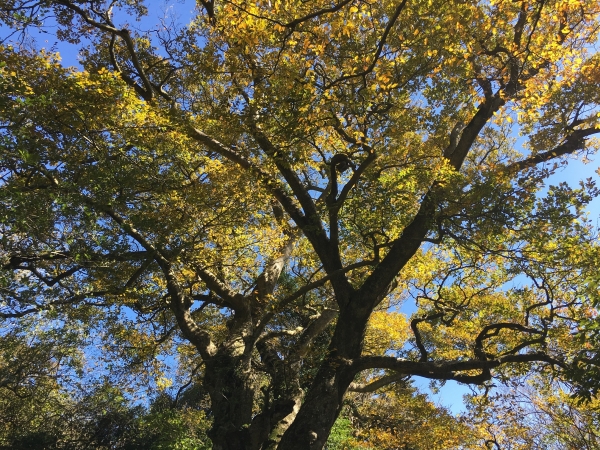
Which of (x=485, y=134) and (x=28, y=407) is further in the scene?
(x=28, y=407)

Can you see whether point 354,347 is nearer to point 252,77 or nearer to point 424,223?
point 424,223

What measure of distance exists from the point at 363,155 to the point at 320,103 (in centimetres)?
104

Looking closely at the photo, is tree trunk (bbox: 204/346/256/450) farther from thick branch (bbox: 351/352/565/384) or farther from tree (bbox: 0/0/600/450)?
thick branch (bbox: 351/352/565/384)

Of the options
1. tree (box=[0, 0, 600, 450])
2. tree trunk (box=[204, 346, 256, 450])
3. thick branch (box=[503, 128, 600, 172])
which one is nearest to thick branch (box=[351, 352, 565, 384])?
tree (box=[0, 0, 600, 450])

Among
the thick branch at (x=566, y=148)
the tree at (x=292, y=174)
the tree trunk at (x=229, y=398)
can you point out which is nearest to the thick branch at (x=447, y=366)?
the tree at (x=292, y=174)

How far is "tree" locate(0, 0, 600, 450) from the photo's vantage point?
15.9 ft

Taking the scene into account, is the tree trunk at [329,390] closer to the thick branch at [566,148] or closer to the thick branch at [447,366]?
the thick branch at [447,366]

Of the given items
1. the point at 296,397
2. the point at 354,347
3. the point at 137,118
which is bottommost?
the point at 296,397

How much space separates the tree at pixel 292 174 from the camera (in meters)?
4.85

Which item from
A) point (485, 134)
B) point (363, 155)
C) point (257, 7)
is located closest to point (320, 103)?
point (363, 155)

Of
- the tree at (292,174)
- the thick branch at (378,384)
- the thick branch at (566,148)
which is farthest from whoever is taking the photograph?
the thick branch at (378,384)

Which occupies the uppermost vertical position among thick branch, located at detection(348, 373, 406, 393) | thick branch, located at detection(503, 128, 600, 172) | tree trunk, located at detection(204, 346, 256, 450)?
thick branch, located at detection(503, 128, 600, 172)

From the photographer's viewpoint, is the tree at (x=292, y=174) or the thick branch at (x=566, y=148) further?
the thick branch at (x=566, y=148)

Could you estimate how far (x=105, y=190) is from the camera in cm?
461
